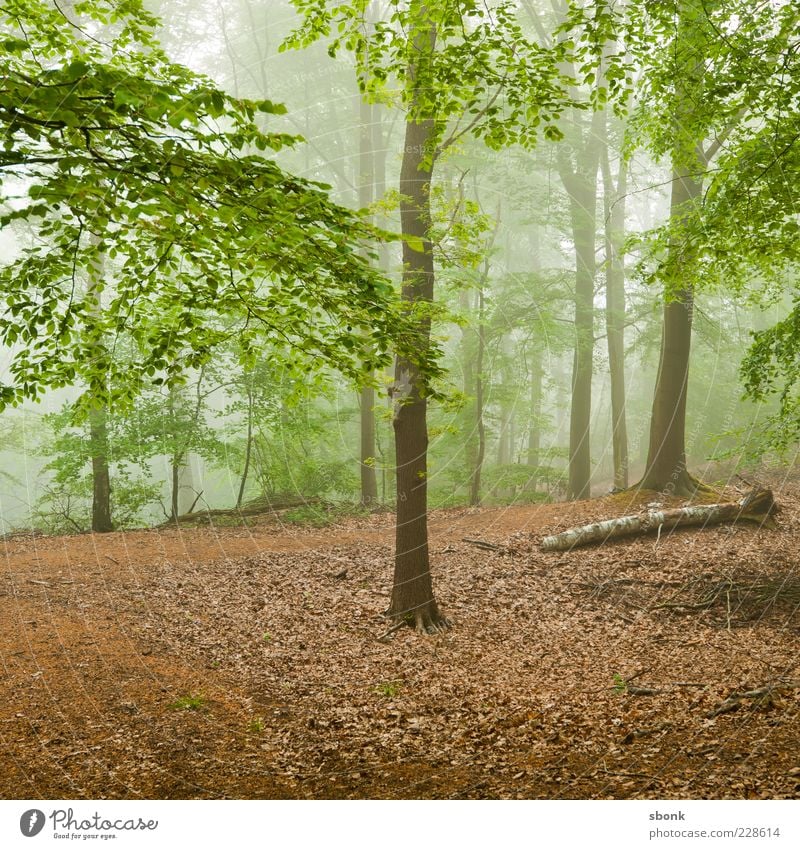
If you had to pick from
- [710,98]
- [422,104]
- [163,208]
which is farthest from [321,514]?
[163,208]

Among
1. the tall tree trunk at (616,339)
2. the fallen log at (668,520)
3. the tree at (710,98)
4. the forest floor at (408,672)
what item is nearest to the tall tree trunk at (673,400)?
the forest floor at (408,672)

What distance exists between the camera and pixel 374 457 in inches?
341

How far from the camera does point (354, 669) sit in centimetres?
683

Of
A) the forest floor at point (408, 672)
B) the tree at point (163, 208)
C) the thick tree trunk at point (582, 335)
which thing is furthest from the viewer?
the thick tree trunk at point (582, 335)

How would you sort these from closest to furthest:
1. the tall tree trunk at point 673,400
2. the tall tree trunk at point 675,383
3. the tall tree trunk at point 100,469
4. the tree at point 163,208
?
1. the tree at point 163,208
2. the tall tree trunk at point 675,383
3. the tall tree trunk at point 673,400
4. the tall tree trunk at point 100,469

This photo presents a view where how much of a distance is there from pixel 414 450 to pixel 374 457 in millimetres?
979

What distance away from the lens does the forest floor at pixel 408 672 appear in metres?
4.48

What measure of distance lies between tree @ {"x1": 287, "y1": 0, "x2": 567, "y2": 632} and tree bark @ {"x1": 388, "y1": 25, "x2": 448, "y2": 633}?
1 cm

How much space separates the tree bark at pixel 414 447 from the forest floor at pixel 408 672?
1.30ft

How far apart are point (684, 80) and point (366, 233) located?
516cm

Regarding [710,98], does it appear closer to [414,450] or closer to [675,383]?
[414,450]

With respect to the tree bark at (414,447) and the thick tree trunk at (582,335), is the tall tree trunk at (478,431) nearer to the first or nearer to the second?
the thick tree trunk at (582,335)

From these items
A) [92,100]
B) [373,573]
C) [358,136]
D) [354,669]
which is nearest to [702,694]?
[354,669]

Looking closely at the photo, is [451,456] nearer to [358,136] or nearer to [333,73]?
[358,136]
